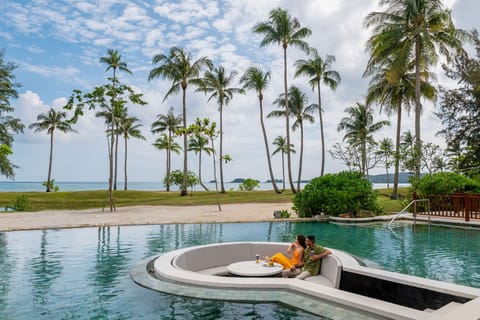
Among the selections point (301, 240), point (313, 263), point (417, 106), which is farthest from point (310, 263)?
point (417, 106)

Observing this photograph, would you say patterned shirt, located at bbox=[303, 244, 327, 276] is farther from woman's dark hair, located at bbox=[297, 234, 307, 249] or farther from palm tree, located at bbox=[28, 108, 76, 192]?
palm tree, located at bbox=[28, 108, 76, 192]

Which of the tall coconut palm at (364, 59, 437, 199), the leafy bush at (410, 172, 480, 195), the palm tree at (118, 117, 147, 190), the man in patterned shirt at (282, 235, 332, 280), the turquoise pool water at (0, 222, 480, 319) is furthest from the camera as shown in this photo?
the palm tree at (118, 117, 147, 190)

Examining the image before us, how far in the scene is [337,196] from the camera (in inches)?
695

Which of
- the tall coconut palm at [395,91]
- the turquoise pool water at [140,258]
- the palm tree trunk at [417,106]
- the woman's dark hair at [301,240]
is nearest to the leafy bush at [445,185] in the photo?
the turquoise pool water at [140,258]

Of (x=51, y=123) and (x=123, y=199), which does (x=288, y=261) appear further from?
(x=51, y=123)

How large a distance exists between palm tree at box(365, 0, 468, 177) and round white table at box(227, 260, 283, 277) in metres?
19.4

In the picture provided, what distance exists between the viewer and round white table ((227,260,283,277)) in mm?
6758

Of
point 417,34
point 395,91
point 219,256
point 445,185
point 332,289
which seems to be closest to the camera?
point 332,289

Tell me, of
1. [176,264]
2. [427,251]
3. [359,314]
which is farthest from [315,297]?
[427,251]

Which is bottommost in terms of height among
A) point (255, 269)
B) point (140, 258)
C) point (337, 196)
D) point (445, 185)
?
point (140, 258)

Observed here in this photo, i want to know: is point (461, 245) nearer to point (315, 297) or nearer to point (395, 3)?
point (315, 297)

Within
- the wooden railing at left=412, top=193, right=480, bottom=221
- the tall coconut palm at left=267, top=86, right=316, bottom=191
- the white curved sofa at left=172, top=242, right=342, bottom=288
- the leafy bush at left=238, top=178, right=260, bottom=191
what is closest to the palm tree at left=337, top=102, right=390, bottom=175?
the tall coconut palm at left=267, top=86, right=316, bottom=191

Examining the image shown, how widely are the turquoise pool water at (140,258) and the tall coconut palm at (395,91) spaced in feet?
53.3

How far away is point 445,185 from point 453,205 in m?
1.08
